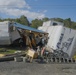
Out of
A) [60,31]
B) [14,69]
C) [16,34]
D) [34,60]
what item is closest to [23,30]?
[16,34]

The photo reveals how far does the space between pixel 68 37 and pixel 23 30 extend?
6.72m

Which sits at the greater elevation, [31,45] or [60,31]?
[60,31]

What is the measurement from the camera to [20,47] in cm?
2697

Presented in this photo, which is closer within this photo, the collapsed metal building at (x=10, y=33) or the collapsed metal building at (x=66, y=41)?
the collapsed metal building at (x=66, y=41)

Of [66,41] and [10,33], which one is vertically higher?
[10,33]

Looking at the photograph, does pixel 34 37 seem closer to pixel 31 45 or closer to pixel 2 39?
pixel 31 45

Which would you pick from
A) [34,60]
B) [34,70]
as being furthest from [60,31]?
[34,70]

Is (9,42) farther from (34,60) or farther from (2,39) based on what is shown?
(34,60)

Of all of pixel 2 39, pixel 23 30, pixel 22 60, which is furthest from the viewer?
pixel 23 30

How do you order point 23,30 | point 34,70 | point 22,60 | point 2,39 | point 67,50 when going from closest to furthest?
point 34,70
point 22,60
point 67,50
point 2,39
point 23,30

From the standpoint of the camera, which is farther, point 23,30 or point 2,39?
point 23,30

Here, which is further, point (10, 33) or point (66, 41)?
point (10, 33)

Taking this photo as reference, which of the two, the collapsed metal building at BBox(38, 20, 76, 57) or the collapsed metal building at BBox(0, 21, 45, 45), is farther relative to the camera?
the collapsed metal building at BBox(0, 21, 45, 45)

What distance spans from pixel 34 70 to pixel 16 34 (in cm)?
1152
